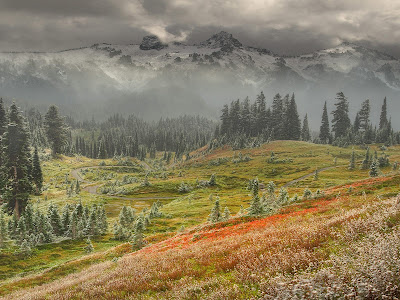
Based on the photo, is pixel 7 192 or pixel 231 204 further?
pixel 231 204

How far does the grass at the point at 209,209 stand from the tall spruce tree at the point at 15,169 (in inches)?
600

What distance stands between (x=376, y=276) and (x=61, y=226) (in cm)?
4740

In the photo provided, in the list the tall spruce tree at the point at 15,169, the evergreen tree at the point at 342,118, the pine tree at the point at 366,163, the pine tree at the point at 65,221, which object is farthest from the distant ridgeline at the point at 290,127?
the tall spruce tree at the point at 15,169

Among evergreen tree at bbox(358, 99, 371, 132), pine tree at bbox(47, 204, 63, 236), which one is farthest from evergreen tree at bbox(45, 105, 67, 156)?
evergreen tree at bbox(358, 99, 371, 132)

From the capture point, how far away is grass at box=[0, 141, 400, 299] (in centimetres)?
861

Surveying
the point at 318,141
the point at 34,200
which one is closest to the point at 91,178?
the point at 34,200

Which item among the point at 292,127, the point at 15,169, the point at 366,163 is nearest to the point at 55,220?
the point at 15,169

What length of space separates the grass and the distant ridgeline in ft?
36.1

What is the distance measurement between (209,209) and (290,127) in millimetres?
100133

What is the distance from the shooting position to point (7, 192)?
144ft

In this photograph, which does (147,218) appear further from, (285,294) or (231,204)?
(285,294)

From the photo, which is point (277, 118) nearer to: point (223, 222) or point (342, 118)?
point (342, 118)

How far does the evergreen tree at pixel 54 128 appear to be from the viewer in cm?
13825

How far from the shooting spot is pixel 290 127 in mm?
142750
